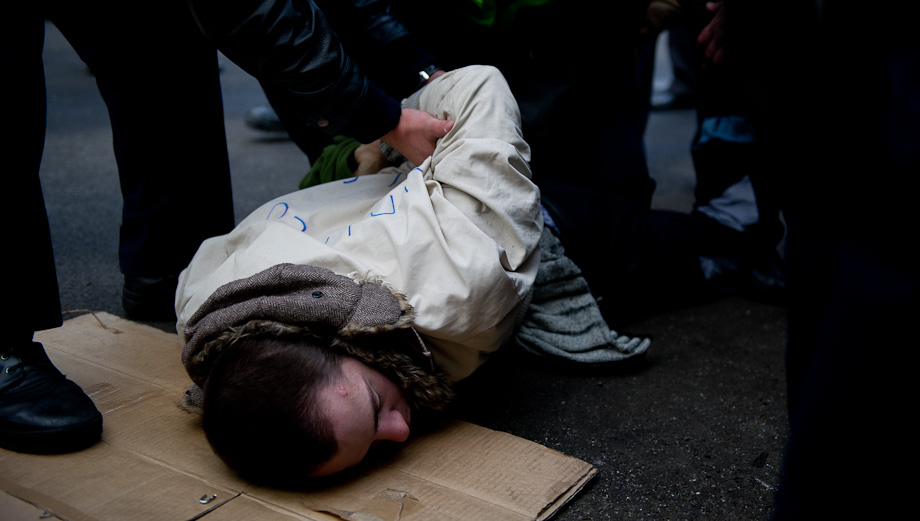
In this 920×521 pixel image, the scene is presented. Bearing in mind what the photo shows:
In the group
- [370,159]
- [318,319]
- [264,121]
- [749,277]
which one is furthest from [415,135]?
[264,121]

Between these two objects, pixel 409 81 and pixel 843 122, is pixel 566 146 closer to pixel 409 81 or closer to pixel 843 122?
pixel 409 81

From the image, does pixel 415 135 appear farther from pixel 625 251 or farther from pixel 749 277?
pixel 749 277

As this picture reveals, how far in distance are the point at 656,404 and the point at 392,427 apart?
0.54 metres

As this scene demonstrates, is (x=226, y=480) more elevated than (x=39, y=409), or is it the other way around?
(x=39, y=409)

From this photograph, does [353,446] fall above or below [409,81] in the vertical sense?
below

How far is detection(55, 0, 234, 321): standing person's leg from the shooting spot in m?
1.33

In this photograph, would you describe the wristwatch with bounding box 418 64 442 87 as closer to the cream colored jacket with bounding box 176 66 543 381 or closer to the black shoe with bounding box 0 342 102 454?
the cream colored jacket with bounding box 176 66 543 381

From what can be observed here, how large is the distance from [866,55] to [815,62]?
0.18 feet

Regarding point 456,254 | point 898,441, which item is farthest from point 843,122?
point 456,254

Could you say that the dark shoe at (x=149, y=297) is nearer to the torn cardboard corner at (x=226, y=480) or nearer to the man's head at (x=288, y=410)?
the torn cardboard corner at (x=226, y=480)

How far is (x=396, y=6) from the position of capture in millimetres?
1572

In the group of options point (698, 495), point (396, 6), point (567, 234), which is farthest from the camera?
point (396, 6)

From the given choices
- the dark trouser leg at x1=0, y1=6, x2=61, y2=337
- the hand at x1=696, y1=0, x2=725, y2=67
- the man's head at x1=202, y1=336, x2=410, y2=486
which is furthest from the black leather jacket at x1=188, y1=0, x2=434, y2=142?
the hand at x1=696, y1=0, x2=725, y2=67

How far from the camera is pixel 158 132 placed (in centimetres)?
141
